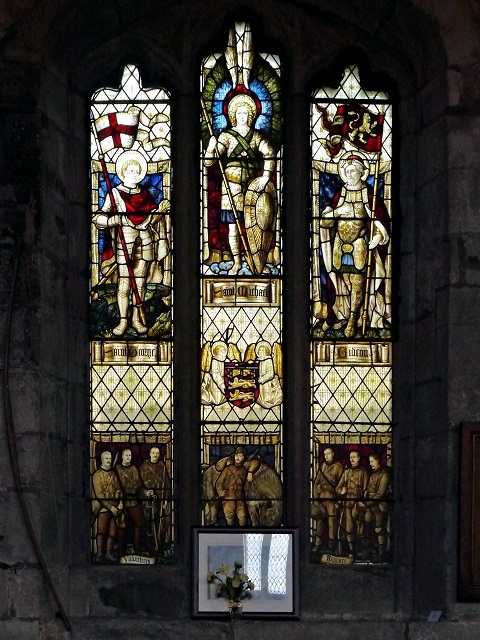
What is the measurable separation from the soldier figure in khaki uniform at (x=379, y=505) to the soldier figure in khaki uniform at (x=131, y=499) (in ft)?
4.84

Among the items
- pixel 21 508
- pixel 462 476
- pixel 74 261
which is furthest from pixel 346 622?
pixel 74 261

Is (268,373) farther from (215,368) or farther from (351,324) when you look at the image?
(351,324)

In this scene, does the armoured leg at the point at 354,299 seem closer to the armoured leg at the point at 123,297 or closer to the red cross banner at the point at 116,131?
the armoured leg at the point at 123,297

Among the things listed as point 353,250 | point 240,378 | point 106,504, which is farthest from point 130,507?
point 353,250

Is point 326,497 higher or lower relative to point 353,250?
lower

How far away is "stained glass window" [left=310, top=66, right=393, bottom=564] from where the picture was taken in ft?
32.7

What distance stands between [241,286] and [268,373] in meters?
0.61

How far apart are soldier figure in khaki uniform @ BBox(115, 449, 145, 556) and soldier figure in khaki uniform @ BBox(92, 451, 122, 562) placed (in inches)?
1.5

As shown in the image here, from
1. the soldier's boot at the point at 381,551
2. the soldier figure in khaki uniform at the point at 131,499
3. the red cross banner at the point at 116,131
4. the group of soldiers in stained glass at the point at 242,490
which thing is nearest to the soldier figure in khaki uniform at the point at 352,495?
the soldier's boot at the point at 381,551

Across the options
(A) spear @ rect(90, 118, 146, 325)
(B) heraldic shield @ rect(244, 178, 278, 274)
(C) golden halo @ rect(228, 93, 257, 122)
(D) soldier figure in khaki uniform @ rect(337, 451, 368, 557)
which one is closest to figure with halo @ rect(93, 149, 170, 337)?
(A) spear @ rect(90, 118, 146, 325)

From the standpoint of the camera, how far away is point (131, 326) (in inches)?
399

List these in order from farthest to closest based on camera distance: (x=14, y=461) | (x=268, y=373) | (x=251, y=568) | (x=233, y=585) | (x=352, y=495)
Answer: (x=268, y=373)
(x=352, y=495)
(x=251, y=568)
(x=233, y=585)
(x=14, y=461)

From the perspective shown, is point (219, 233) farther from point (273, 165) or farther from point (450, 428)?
point (450, 428)

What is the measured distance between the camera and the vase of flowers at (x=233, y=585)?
9.33 m
